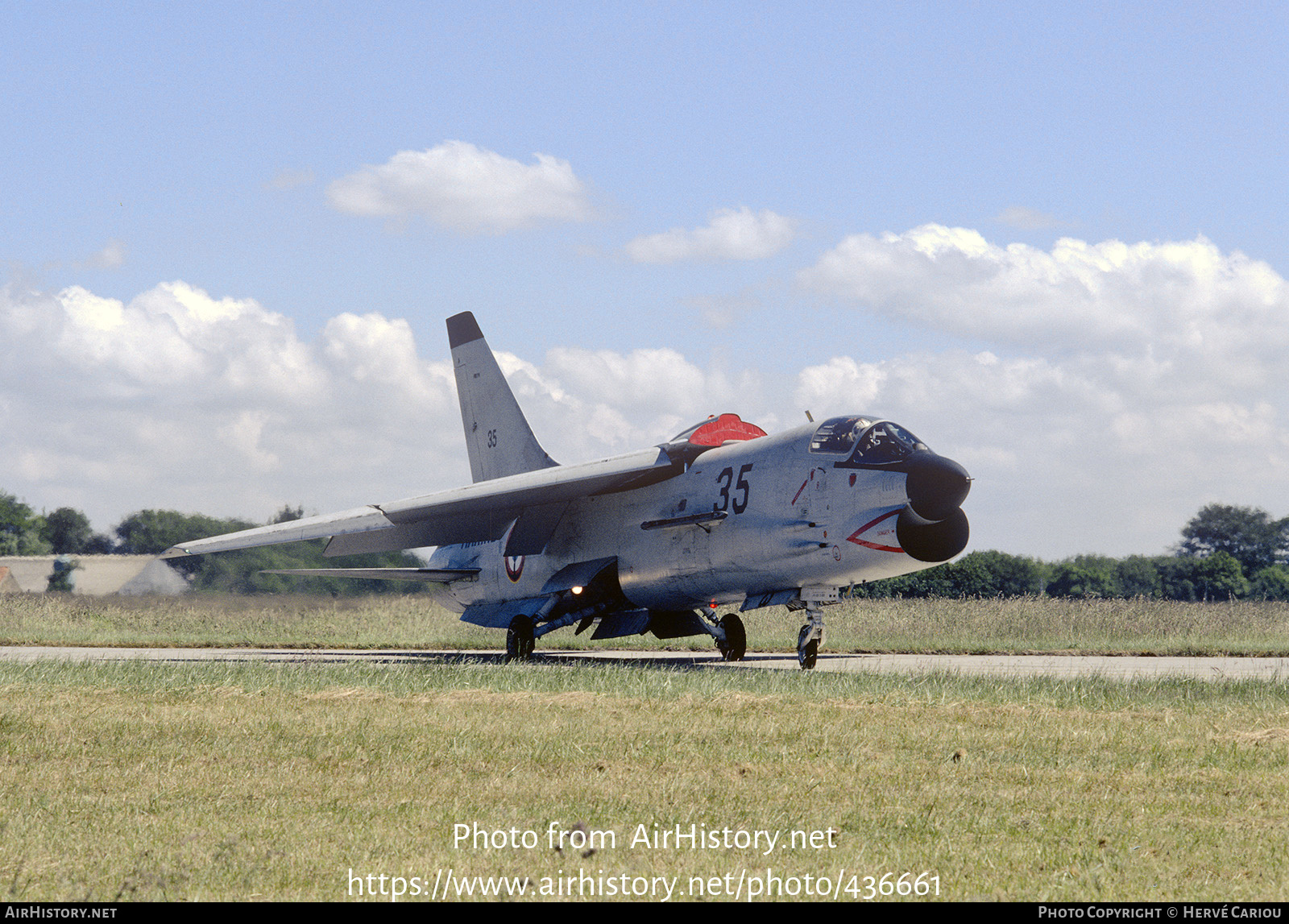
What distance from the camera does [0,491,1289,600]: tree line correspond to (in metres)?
32.6

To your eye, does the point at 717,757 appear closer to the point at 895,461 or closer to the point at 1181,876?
the point at 1181,876

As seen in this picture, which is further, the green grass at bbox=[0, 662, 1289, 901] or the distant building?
the distant building

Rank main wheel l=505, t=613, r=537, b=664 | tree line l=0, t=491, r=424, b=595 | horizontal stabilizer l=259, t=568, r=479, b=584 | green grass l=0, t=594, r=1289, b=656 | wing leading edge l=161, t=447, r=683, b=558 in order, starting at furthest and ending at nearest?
tree line l=0, t=491, r=424, b=595 < green grass l=0, t=594, r=1289, b=656 < horizontal stabilizer l=259, t=568, r=479, b=584 < main wheel l=505, t=613, r=537, b=664 < wing leading edge l=161, t=447, r=683, b=558

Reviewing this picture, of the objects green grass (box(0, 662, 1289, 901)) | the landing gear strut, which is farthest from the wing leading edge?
green grass (box(0, 662, 1289, 901))

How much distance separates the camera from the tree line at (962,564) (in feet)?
107

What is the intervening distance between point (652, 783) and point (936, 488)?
9029mm

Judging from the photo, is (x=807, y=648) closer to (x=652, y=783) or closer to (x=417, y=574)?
(x=417, y=574)

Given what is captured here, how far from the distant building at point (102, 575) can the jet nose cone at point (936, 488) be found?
2409cm

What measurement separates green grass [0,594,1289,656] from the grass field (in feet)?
33.2

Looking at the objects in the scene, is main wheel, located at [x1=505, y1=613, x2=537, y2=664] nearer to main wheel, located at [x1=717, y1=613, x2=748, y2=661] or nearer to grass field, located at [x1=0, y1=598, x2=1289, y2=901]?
Result: main wheel, located at [x1=717, y1=613, x2=748, y2=661]

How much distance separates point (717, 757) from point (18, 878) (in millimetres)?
4629

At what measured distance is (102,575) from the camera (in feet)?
136

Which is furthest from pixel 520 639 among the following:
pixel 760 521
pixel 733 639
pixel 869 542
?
pixel 869 542

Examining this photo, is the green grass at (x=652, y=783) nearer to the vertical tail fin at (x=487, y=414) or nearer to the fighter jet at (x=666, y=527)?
the fighter jet at (x=666, y=527)
